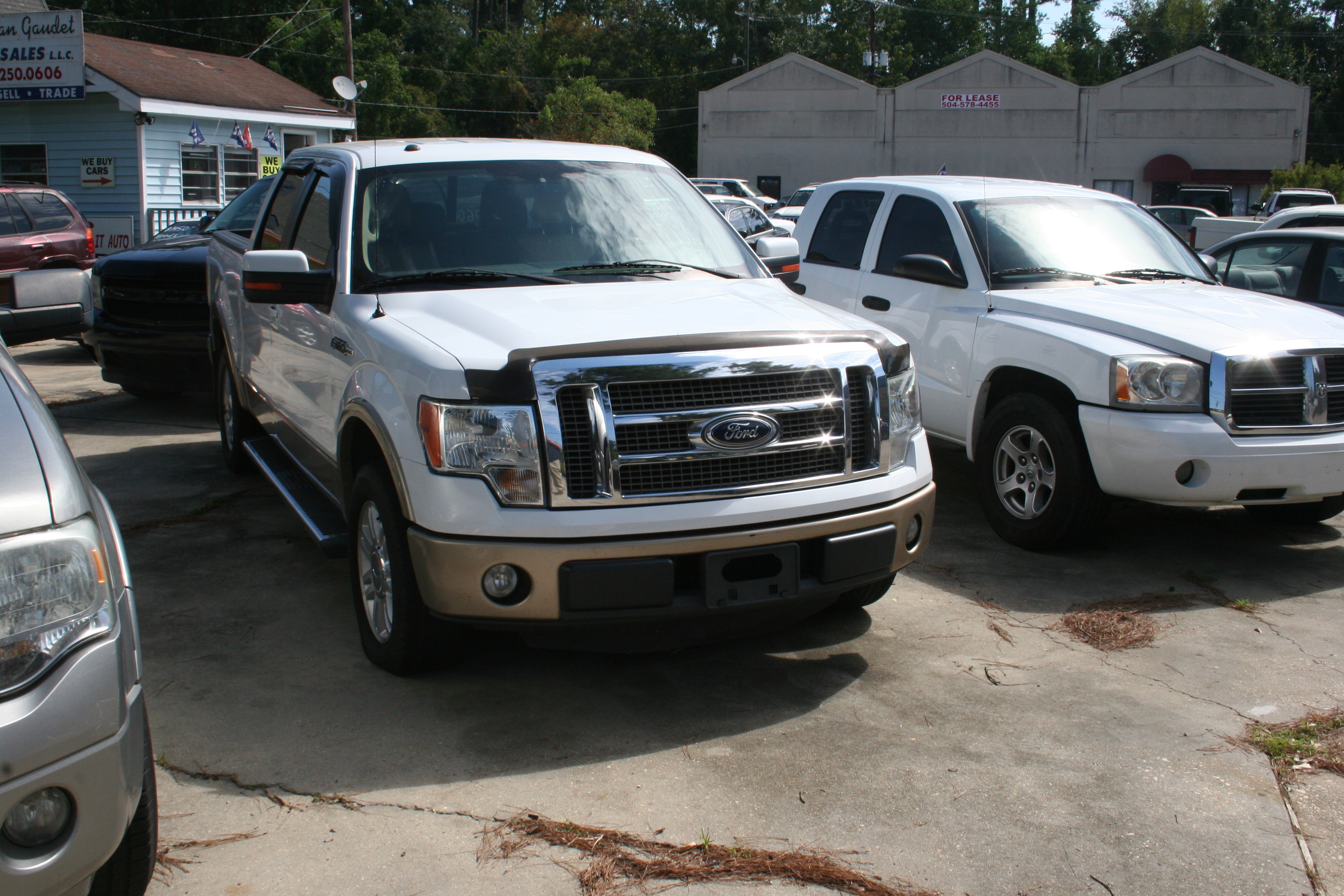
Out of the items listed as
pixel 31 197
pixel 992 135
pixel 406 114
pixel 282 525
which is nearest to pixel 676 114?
pixel 406 114

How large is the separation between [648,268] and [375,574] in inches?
64.7

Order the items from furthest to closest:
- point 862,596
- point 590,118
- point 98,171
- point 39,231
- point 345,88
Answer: point 590,118 → point 345,88 → point 98,171 → point 39,231 → point 862,596

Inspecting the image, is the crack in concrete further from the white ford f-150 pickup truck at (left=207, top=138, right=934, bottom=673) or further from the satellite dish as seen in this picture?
the satellite dish

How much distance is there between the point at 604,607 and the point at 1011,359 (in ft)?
10.3

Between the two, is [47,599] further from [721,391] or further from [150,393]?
[150,393]

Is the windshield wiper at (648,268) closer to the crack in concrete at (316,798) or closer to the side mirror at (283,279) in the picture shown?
the side mirror at (283,279)

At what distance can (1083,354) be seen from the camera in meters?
5.52

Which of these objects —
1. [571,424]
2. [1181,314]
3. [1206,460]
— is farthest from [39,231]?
[1206,460]

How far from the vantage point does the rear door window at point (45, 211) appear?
1315 cm

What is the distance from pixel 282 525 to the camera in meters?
6.28

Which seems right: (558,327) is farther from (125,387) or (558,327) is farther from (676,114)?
(676,114)

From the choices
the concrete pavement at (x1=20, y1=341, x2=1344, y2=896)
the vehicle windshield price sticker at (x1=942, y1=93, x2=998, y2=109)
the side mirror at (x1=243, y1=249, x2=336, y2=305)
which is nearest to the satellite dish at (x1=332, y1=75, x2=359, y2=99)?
the concrete pavement at (x1=20, y1=341, x2=1344, y2=896)

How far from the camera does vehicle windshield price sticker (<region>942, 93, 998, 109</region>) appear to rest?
49.7 meters

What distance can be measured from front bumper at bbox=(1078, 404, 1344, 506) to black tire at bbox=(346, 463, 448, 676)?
317 centimetres
